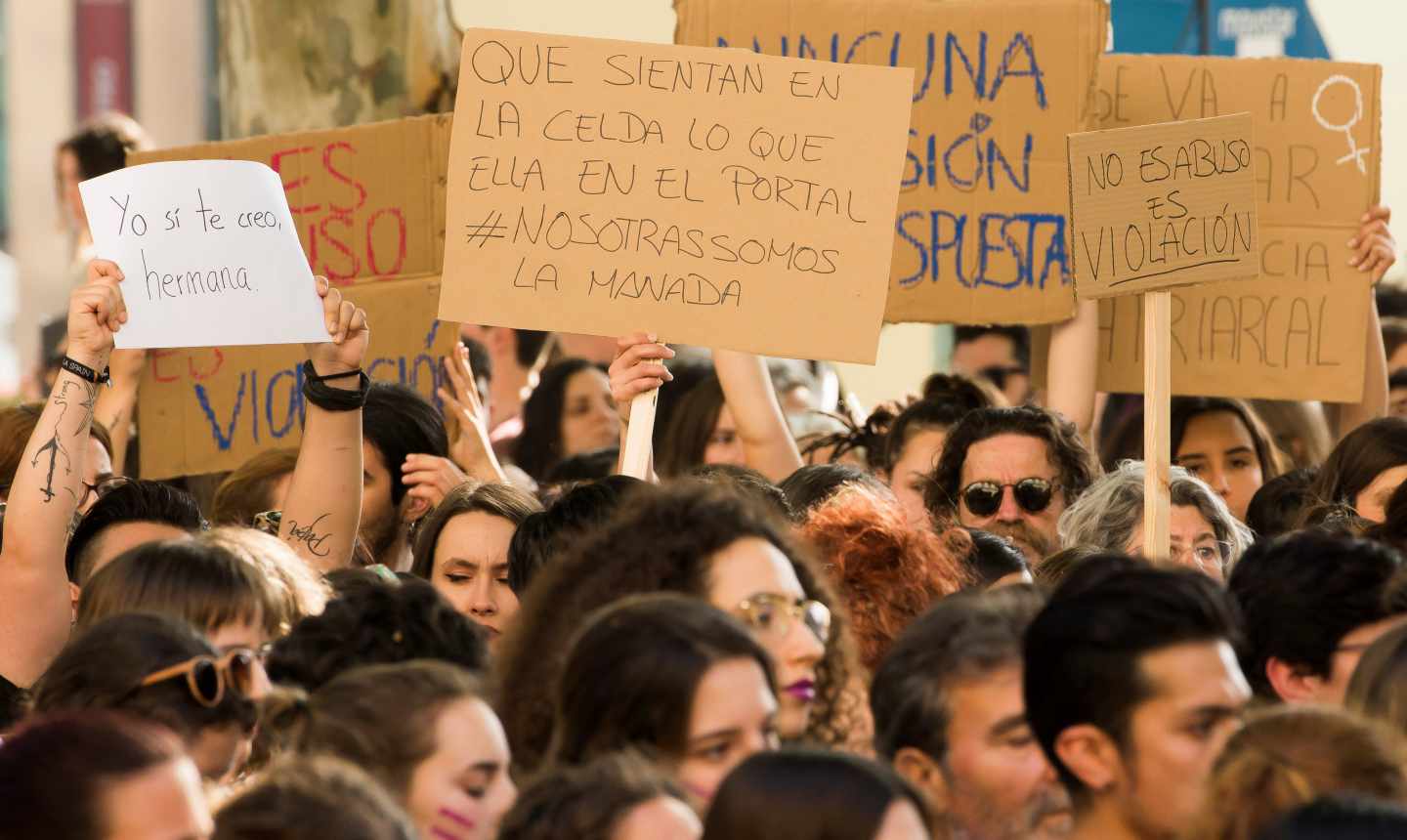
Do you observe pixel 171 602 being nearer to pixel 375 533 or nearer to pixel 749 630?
pixel 749 630

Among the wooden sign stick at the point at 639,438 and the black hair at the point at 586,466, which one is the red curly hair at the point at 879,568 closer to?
the wooden sign stick at the point at 639,438

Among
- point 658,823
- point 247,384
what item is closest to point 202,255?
point 247,384

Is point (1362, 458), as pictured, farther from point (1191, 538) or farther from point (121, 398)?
point (121, 398)

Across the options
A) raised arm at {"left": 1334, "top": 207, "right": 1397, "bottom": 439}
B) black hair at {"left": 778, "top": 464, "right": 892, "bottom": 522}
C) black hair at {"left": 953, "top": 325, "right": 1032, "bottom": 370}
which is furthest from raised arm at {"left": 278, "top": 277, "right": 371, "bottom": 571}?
black hair at {"left": 953, "top": 325, "right": 1032, "bottom": 370}

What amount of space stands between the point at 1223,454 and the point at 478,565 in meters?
2.44

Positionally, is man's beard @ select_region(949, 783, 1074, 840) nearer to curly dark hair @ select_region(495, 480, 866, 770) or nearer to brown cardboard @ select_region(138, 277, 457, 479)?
curly dark hair @ select_region(495, 480, 866, 770)

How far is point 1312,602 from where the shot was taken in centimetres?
394

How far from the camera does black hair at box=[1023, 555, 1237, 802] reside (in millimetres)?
3166

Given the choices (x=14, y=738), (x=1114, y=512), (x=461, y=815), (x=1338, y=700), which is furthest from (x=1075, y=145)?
(x=14, y=738)

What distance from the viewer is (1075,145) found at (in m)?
5.17

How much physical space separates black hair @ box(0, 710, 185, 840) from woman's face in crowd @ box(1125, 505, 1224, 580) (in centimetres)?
285

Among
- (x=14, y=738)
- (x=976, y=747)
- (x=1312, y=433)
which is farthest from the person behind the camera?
(x=1312, y=433)

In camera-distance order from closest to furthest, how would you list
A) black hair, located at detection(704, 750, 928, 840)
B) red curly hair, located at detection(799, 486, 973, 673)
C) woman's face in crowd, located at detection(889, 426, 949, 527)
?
black hair, located at detection(704, 750, 928, 840), red curly hair, located at detection(799, 486, 973, 673), woman's face in crowd, located at detection(889, 426, 949, 527)

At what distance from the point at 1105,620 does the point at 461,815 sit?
91cm
